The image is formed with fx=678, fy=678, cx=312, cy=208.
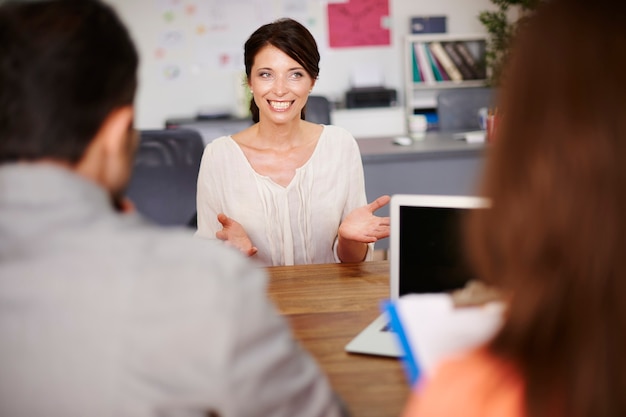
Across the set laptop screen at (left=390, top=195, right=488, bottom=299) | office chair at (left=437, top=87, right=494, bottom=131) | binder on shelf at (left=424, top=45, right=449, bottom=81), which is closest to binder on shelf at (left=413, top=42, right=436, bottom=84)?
binder on shelf at (left=424, top=45, right=449, bottom=81)

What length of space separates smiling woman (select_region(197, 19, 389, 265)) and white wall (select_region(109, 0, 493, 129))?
344 centimetres

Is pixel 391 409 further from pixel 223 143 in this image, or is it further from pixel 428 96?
pixel 428 96

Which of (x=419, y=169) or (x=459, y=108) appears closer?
(x=419, y=169)

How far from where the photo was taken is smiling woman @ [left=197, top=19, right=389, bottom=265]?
2.15 metres

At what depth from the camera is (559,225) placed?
1.88 ft

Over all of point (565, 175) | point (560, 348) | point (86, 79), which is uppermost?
point (86, 79)

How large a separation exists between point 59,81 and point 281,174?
148cm

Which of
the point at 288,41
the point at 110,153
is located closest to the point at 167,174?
the point at 288,41

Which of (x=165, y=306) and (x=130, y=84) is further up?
(x=130, y=84)

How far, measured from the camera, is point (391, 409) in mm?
1005

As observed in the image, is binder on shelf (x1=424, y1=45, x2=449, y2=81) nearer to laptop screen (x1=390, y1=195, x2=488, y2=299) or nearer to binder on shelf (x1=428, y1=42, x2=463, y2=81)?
binder on shelf (x1=428, y1=42, x2=463, y2=81)

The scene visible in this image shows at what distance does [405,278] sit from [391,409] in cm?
36

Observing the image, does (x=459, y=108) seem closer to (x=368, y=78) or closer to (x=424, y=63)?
(x=424, y=63)

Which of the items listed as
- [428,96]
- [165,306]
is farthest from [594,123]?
[428,96]
